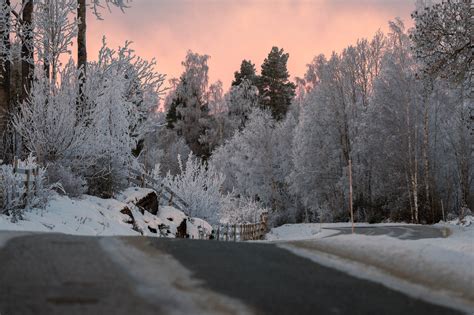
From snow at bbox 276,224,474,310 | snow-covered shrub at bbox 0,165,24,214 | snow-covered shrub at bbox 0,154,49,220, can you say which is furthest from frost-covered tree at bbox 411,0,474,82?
snow at bbox 276,224,474,310

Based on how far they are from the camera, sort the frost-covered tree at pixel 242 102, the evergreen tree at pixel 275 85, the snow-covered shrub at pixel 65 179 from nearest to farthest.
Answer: the snow-covered shrub at pixel 65 179
the frost-covered tree at pixel 242 102
the evergreen tree at pixel 275 85

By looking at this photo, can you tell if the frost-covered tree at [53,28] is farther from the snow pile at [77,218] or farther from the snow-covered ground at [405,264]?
the snow-covered ground at [405,264]

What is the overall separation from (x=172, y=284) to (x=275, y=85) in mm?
56605

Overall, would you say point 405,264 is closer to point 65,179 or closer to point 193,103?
point 65,179

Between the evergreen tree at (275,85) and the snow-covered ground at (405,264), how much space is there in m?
54.2

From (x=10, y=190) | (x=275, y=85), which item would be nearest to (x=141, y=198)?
(x=10, y=190)

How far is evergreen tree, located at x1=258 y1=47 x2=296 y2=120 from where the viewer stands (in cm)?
5797

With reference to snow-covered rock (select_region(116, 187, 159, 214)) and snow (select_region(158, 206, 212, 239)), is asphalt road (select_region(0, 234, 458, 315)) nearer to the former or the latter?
snow-covered rock (select_region(116, 187, 159, 214))

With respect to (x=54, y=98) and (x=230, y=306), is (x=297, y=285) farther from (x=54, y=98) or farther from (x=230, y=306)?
(x=54, y=98)

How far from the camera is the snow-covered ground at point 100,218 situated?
864cm

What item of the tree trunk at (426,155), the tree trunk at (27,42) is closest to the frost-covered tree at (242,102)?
the tree trunk at (426,155)

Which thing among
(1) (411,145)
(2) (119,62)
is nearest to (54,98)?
(2) (119,62)

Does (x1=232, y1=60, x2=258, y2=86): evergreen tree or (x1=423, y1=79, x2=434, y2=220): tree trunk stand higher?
(x1=232, y1=60, x2=258, y2=86): evergreen tree

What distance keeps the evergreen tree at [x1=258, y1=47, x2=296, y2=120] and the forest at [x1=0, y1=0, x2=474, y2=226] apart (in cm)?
15
